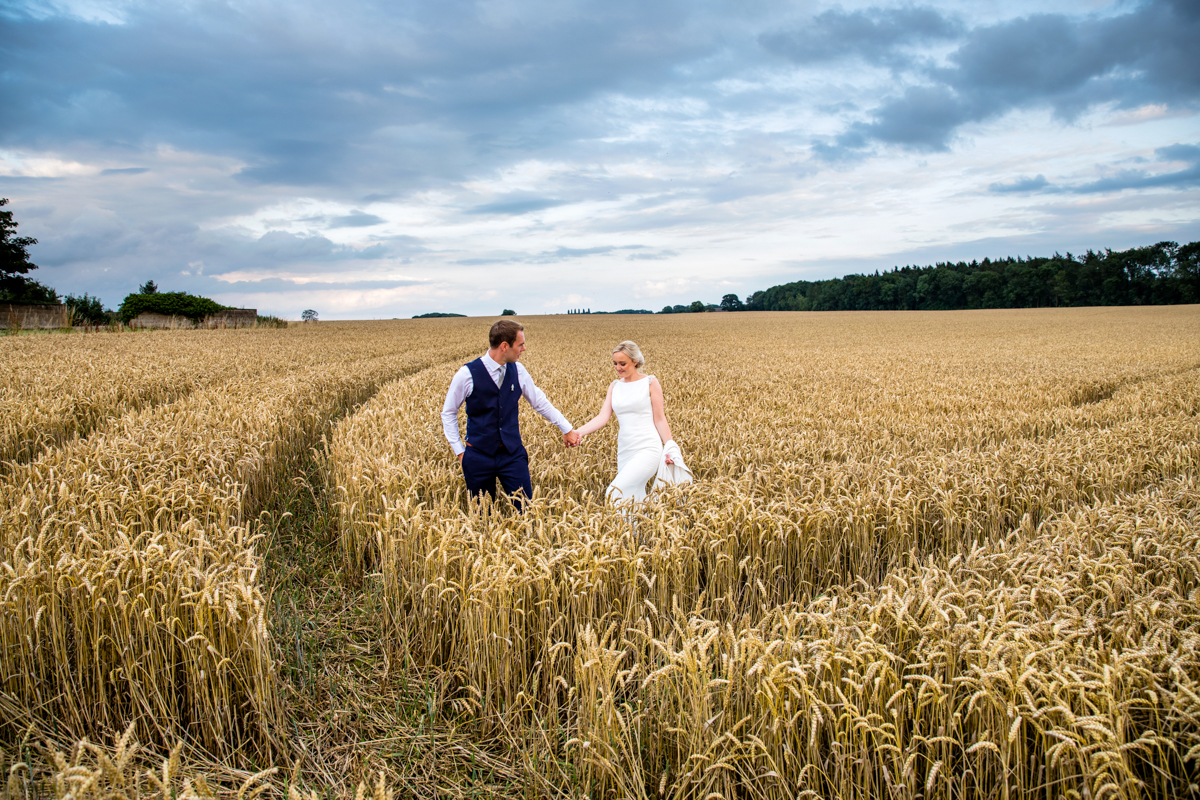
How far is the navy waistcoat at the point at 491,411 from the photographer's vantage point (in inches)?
196

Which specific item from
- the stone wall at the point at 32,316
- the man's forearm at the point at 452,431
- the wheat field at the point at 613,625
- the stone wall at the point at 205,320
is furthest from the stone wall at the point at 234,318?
the man's forearm at the point at 452,431

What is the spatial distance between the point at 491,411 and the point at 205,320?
51334 millimetres

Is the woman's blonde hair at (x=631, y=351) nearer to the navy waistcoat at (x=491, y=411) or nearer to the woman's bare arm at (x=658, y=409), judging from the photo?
the woman's bare arm at (x=658, y=409)

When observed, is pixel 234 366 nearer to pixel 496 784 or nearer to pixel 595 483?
pixel 595 483

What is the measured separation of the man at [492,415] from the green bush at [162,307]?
54357mm

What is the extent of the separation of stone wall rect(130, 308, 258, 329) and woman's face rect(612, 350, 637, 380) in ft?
164

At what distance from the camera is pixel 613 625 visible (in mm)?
2842

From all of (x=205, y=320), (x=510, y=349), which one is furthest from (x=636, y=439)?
(x=205, y=320)

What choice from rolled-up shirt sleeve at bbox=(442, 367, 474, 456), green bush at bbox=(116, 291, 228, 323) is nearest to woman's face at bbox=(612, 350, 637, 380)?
rolled-up shirt sleeve at bbox=(442, 367, 474, 456)

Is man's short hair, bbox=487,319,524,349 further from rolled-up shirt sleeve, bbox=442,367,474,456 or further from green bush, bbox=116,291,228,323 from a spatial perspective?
green bush, bbox=116,291,228,323

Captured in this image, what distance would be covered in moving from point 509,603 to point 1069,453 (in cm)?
647

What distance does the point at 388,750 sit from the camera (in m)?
3.06

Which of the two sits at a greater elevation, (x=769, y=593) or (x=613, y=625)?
(x=613, y=625)

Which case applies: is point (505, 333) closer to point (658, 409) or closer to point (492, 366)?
point (492, 366)
